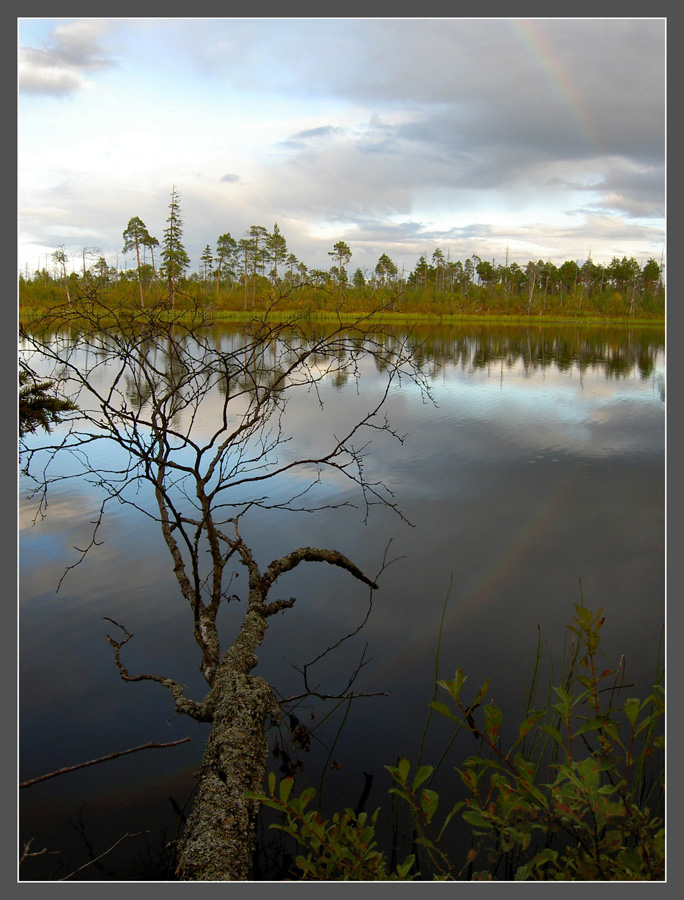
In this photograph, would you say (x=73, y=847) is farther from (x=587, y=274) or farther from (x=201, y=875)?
(x=587, y=274)

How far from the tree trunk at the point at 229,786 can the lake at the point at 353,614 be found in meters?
0.43

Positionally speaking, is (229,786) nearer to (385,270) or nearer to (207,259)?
(207,259)

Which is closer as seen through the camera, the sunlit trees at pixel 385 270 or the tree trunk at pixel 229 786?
the tree trunk at pixel 229 786

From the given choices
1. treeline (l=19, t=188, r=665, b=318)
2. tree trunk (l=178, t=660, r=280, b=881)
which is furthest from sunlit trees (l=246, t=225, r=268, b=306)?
tree trunk (l=178, t=660, r=280, b=881)

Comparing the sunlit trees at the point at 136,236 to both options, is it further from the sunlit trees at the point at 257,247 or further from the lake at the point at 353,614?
the sunlit trees at the point at 257,247

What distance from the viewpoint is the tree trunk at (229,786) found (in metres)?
1.97

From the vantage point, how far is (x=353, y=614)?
4.27 m

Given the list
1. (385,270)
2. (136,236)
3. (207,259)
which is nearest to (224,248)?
(207,259)

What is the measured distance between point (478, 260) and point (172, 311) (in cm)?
7364

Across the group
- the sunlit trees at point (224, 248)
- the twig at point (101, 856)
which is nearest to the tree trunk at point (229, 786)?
the twig at point (101, 856)

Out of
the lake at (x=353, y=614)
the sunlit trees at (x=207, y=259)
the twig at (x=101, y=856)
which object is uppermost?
the sunlit trees at (x=207, y=259)

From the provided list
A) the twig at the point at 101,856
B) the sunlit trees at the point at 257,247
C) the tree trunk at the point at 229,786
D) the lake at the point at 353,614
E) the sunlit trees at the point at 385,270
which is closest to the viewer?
the tree trunk at the point at 229,786

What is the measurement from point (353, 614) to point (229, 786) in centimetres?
211

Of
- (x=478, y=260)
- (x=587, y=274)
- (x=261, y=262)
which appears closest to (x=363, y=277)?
(x=478, y=260)
